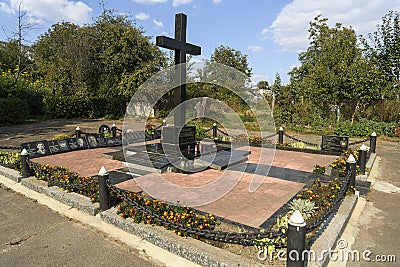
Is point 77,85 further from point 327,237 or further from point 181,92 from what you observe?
point 327,237

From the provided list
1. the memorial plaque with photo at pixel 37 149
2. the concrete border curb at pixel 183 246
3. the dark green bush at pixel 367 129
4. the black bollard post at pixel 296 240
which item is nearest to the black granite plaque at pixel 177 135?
the concrete border curb at pixel 183 246

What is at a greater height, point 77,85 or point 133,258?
point 77,85

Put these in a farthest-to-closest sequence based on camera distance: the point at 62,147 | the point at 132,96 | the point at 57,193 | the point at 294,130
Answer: the point at 132,96 < the point at 294,130 < the point at 62,147 < the point at 57,193

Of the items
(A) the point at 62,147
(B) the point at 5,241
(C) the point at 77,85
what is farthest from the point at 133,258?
(C) the point at 77,85

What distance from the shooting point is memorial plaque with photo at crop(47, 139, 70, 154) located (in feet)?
27.7

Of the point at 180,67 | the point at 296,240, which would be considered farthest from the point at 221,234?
the point at 180,67

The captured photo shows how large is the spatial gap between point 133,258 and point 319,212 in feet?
9.09

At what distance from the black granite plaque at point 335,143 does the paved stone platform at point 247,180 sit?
54 cm

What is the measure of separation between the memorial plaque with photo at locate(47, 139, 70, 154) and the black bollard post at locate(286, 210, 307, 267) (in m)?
8.10

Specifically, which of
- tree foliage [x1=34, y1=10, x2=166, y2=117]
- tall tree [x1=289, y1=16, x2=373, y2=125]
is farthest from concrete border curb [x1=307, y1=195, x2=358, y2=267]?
tree foliage [x1=34, y1=10, x2=166, y2=117]

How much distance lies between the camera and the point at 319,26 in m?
24.7

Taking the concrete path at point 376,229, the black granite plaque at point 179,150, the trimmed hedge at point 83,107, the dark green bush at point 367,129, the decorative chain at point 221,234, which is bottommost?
the concrete path at point 376,229

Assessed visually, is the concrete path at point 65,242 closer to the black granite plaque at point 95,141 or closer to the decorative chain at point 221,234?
the decorative chain at point 221,234

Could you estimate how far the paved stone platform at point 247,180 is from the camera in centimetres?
427
